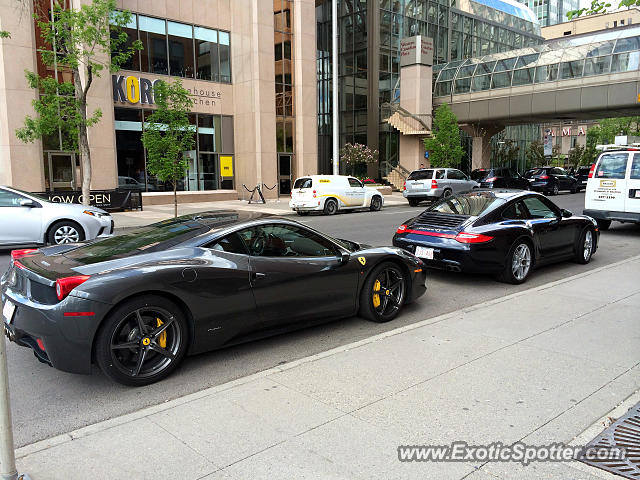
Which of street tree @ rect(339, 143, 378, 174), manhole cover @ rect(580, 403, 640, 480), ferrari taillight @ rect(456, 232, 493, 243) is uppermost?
street tree @ rect(339, 143, 378, 174)

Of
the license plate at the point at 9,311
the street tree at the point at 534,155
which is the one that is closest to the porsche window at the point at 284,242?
the license plate at the point at 9,311

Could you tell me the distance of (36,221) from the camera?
11352 mm

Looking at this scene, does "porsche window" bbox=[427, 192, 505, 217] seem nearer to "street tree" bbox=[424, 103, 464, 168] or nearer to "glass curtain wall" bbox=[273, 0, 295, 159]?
"glass curtain wall" bbox=[273, 0, 295, 159]

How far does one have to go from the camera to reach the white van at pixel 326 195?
20.8 meters

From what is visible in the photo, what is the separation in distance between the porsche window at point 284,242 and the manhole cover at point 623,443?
120 inches

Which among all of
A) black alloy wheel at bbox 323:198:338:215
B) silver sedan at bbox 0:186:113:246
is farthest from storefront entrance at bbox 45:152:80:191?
silver sedan at bbox 0:186:113:246

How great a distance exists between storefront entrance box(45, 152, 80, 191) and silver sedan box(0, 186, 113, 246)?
42.3 feet

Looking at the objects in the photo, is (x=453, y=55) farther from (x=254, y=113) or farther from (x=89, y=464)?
(x=89, y=464)

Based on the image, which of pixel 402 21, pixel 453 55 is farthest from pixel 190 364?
pixel 453 55

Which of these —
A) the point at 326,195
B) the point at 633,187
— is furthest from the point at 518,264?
the point at 326,195

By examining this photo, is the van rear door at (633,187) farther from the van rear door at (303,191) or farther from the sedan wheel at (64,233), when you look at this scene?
the sedan wheel at (64,233)

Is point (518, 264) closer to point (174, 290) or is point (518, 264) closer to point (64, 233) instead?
point (174, 290)

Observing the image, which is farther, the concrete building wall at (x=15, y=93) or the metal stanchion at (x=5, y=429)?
the concrete building wall at (x=15, y=93)

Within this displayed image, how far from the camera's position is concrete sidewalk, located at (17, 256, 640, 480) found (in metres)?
3.13
